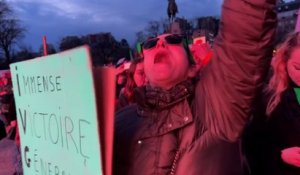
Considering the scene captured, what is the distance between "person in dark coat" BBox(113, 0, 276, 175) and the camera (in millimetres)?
1305

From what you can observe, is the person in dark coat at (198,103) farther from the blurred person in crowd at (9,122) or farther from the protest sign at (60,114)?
the blurred person in crowd at (9,122)

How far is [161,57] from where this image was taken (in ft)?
5.86

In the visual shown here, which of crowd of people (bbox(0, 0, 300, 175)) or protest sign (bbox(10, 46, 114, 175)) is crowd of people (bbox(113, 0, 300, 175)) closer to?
crowd of people (bbox(0, 0, 300, 175))

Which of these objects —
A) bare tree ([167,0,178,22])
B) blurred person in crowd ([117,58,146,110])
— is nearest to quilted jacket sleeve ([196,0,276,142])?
blurred person in crowd ([117,58,146,110])

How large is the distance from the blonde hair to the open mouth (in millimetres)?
990

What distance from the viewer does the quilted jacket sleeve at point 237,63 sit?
4.20ft

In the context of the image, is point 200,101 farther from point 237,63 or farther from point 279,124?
point 279,124

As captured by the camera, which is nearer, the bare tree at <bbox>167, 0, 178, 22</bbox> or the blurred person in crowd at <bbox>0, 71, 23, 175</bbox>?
the blurred person in crowd at <bbox>0, 71, 23, 175</bbox>

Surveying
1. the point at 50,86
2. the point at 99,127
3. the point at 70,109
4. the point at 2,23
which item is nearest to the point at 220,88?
the point at 99,127

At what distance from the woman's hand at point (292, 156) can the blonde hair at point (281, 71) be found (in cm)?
23

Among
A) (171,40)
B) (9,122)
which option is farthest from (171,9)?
(171,40)

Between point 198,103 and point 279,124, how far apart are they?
3.41 ft

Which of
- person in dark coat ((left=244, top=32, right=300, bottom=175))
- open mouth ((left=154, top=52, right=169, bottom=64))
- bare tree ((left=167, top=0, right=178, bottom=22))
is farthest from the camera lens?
bare tree ((left=167, top=0, right=178, bottom=22))

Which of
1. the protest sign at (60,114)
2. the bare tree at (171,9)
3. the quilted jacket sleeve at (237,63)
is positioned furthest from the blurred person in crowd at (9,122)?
the bare tree at (171,9)
